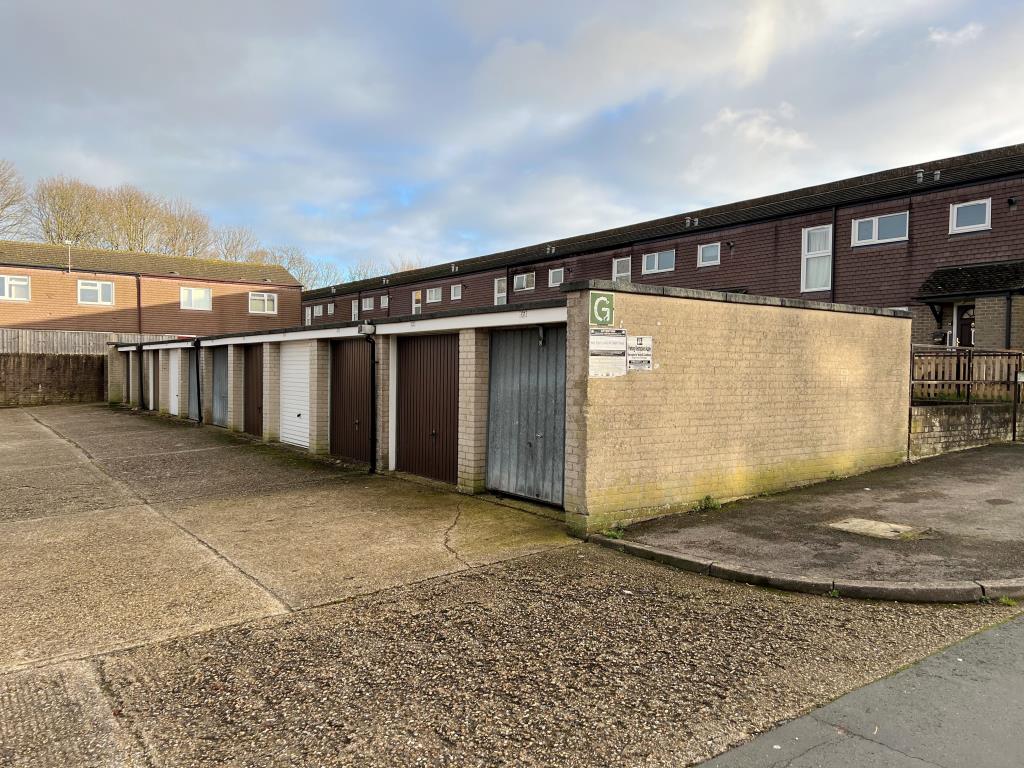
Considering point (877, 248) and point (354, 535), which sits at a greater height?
point (877, 248)

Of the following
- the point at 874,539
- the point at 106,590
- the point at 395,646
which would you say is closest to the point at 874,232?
the point at 874,539

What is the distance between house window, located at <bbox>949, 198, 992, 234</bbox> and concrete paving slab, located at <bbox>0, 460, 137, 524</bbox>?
18531mm

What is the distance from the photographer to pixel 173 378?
22.8m

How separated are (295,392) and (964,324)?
16444 millimetres

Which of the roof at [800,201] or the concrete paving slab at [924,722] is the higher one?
the roof at [800,201]

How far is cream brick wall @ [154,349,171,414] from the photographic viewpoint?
2338 centimetres

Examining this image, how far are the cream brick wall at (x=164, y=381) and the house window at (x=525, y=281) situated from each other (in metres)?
14.2

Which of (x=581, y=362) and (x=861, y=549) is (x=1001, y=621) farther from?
(x=581, y=362)

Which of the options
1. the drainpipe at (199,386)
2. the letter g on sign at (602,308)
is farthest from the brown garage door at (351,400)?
the drainpipe at (199,386)

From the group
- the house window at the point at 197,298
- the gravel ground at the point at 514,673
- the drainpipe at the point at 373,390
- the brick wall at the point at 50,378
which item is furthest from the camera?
the house window at the point at 197,298

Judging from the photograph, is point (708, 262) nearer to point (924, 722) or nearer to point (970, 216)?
point (970, 216)

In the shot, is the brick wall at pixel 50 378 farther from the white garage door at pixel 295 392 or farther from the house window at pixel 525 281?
the white garage door at pixel 295 392

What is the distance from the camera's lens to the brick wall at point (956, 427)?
437 inches

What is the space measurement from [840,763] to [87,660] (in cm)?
438
